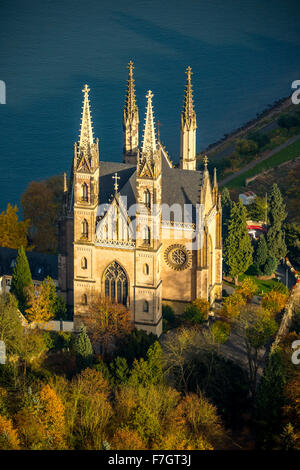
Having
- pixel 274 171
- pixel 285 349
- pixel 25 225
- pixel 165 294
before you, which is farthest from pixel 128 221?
pixel 274 171

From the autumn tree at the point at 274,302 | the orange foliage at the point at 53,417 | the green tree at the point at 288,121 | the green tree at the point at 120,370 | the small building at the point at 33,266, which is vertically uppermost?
the green tree at the point at 288,121

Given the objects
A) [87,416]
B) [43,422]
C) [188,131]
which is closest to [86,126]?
[188,131]

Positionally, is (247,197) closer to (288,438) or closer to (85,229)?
(85,229)

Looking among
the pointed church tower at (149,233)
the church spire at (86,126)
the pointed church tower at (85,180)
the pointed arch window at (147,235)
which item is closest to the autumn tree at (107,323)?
the pointed church tower at (149,233)

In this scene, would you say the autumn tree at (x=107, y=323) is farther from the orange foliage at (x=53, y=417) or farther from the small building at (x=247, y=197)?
Answer: the small building at (x=247, y=197)

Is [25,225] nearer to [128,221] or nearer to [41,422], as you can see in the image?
[128,221]

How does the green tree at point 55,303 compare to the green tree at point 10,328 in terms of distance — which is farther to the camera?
the green tree at point 55,303

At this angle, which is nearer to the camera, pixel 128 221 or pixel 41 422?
pixel 41 422
